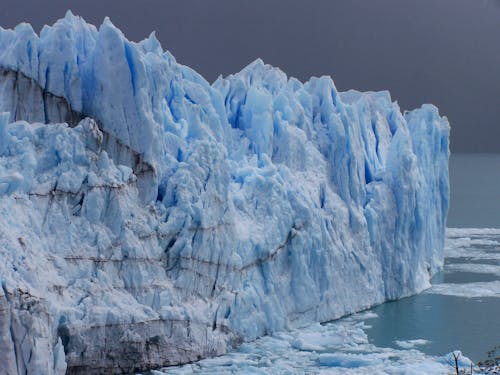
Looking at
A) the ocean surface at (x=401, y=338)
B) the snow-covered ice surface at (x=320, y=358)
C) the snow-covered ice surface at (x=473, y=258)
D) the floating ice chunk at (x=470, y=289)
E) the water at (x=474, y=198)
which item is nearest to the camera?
the snow-covered ice surface at (x=320, y=358)

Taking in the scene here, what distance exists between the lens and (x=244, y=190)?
754 inches

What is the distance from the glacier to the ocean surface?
55cm

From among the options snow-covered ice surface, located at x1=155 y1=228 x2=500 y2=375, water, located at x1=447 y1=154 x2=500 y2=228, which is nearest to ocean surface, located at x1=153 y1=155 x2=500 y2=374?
snow-covered ice surface, located at x1=155 y1=228 x2=500 y2=375

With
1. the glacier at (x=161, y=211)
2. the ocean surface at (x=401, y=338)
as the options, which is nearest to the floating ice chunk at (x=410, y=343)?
the ocean surface at (x=401, y=338)

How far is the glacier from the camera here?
1459cm

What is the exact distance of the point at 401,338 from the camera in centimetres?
1883

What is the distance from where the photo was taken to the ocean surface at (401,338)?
1608 centimetres

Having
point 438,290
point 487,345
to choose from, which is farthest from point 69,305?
point 438,290

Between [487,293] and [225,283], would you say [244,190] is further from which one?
[487,293]

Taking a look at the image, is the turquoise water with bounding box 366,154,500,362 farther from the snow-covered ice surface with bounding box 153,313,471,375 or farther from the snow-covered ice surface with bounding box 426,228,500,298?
the snow-covered ice surface with bounding box 153,313,471,375

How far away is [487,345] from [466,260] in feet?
36.3

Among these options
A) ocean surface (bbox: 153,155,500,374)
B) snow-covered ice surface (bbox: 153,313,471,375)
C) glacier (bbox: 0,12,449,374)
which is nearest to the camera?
glacier (bbox: 0,12,449,374)

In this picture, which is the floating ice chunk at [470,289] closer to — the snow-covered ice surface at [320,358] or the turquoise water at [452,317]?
the turquoise water at [452,317]

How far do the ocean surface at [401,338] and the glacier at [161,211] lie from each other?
1.80ft
